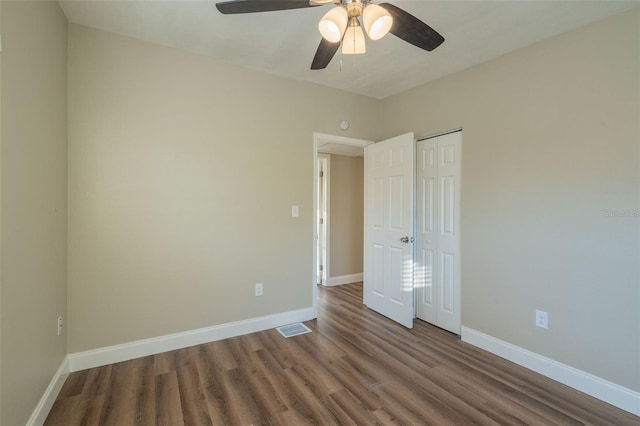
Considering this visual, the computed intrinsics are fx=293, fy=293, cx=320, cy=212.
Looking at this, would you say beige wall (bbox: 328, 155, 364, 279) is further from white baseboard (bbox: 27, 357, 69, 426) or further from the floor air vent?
white baseboard (bbox: 27, 357, 69, 426)

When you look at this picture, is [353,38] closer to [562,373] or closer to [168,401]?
[168,401]

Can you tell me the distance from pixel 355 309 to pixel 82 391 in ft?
8.66

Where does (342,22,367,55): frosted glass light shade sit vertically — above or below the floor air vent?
above

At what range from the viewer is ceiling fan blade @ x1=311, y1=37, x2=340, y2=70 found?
1.83 meters

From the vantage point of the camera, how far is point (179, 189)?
8.51 ft

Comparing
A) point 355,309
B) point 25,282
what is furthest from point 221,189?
point 355,309

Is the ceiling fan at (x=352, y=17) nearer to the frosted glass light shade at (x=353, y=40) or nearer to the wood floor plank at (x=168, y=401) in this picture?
the frosted glass light shade at (x=353, y=40)

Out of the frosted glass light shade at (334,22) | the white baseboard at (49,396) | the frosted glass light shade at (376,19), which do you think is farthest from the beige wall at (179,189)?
the frosted glass light shade at (376,19)

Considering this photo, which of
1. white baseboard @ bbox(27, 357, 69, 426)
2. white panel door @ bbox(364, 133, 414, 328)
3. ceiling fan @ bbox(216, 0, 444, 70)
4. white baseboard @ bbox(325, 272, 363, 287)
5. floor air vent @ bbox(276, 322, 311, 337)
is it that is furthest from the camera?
white baseboard @ bbox(325, 272, 363, 287)

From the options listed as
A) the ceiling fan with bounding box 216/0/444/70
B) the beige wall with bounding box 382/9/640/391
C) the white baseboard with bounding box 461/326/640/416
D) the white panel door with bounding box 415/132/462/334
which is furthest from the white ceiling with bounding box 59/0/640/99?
the white baseboard with bounding box 461/326/640/416

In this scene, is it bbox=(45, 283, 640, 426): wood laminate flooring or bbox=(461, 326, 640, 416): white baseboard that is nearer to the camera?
bbox=(45, 283, 640, 426): wood laminate flooring

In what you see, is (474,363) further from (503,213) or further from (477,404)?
(503,213)

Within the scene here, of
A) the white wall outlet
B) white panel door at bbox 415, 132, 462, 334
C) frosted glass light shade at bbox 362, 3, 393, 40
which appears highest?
frosted glass light shade at bbox 362, 3, 393, 40

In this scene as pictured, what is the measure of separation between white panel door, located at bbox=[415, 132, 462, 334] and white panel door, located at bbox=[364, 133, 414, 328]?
24 centimetres
